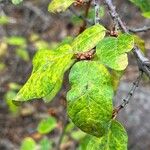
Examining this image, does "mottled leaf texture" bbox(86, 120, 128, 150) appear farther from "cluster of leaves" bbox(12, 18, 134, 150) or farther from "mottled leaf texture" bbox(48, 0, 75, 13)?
"mottled leaf texture" bbox(48, 0, 75, 13)

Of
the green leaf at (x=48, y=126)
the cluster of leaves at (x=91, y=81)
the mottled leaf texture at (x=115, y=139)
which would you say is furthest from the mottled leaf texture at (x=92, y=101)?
the green leaf at (x=48, y=126)

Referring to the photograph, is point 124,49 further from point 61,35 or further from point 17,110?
point 61,35

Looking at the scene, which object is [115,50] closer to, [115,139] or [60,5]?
[115,139]

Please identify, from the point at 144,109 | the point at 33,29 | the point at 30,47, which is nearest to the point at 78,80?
the point at 144,109

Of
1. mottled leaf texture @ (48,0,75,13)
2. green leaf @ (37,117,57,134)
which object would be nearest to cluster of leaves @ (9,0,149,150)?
mottled leaf texture @ (48,0,75,13)

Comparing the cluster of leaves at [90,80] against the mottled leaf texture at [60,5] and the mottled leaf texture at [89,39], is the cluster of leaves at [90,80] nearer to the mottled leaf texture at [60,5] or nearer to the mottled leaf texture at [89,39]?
the mottled leaf texture at [89,39]

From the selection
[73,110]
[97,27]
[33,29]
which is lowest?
[33,29]

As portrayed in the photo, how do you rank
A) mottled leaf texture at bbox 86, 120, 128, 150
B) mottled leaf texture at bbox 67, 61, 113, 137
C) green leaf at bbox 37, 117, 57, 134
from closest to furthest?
mottled leaf texture at bbox 67, 61, 113, 137 < mottled leaf texture at bbox 86, 120, 128, 150 < green leaf at bbox 37, 117, 57, 134

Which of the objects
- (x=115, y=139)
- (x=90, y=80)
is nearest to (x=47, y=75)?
(x=90, y=80)
